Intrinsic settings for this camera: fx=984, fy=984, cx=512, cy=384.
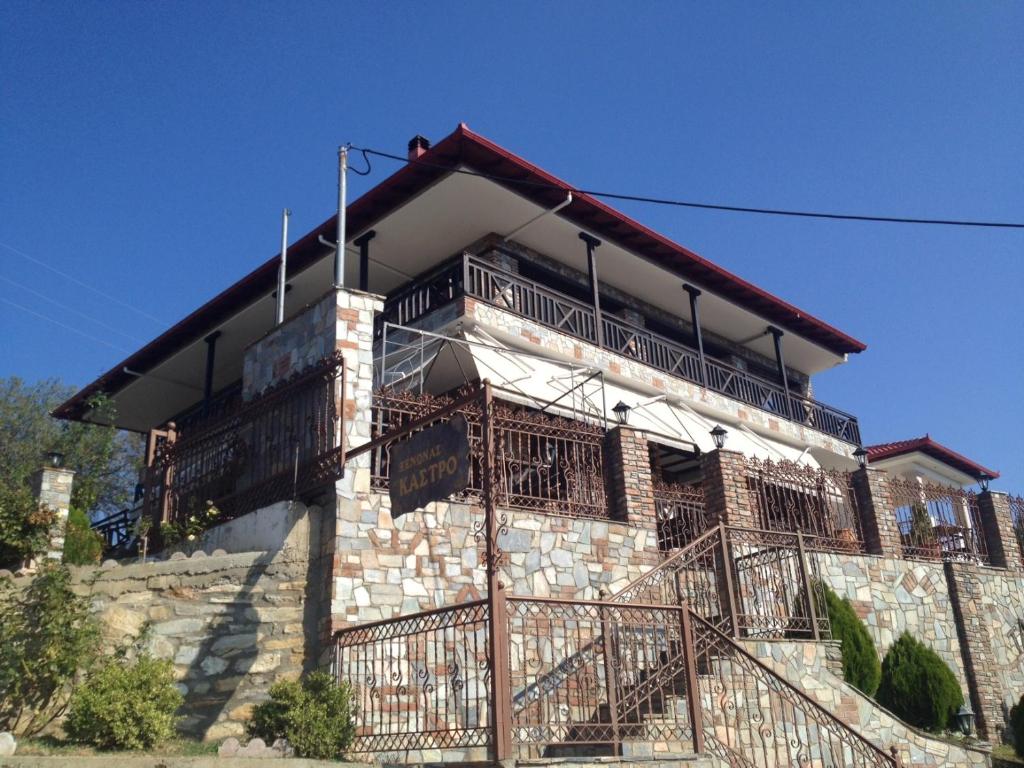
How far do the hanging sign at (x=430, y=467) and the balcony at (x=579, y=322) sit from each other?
21.6ft

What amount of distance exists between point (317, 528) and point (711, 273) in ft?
40.7

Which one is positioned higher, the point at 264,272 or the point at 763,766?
the point at 264,272

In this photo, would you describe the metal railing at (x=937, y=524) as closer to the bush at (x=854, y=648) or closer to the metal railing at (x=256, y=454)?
the bush at (x=854, y=648)

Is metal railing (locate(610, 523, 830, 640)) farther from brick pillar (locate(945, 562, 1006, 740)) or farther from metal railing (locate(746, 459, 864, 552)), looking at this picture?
brick pillar (locate(945, 562, 1006, 740))

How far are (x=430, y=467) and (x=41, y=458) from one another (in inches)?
708

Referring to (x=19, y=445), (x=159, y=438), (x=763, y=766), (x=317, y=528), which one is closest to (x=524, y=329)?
Result: (x=159, y=438)

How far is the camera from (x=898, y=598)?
1424cm

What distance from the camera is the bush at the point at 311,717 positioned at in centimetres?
792

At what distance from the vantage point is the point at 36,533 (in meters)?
11.5

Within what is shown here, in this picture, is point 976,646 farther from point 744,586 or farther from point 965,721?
point 744,586

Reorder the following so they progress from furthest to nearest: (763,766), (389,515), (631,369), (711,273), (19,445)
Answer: (19,445), (711,273), (631,369), (389,515), (763,766)

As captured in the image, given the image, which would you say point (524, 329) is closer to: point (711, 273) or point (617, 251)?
point (617, 251)

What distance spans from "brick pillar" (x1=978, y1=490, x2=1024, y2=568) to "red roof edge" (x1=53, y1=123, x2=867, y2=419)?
6462mm

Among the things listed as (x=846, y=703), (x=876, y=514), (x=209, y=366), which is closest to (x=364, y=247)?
(x=209, y=366)
